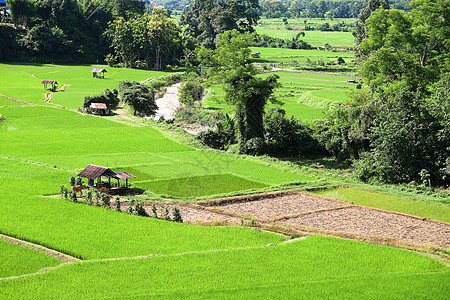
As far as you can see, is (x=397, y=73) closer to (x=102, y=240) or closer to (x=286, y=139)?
(x=286, y=139)

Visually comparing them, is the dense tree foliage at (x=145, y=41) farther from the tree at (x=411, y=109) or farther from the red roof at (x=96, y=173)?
the red roof at (x=96, y=173)

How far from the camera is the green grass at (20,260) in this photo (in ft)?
50.3

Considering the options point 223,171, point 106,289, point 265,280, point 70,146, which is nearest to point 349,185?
point 223,171

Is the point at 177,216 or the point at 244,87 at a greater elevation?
the point at 244,87

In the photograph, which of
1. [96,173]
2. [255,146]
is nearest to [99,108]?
[255,146]

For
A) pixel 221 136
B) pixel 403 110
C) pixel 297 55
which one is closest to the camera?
pixel 403 110

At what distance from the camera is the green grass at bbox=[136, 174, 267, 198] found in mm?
24812

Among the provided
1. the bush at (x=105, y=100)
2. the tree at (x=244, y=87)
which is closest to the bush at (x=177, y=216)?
the tree at (x=244, y=87)

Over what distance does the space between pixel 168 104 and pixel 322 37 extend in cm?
8658

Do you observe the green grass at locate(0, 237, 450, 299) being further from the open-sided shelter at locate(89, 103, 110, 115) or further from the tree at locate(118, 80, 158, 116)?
the tree at locate(118, 80, 158, 116)

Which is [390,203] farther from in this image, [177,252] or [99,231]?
[99,231]

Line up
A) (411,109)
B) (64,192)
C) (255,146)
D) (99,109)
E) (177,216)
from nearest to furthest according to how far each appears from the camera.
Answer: (177,216) → (64,192) → (411,109) → (255,146) → (99,109)

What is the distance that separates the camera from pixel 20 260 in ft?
52.5

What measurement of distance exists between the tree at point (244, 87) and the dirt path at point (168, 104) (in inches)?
668
